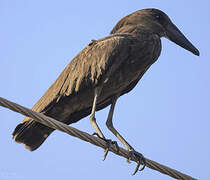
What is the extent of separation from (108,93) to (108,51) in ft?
1.72

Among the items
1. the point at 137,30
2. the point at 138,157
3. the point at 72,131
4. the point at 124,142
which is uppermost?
the point at 137,30

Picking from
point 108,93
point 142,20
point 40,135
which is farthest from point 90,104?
point 142,20

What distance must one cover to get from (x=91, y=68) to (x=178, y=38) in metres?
1.49

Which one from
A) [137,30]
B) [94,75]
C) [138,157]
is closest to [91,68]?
[94,75]

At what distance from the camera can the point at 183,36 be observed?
7.36 m

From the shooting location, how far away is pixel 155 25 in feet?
22.8

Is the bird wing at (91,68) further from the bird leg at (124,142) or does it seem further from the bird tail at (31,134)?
the bird leg at (124,142)

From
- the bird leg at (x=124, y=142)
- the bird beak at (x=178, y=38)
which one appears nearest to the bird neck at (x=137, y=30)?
the bird beak at (x=178, y=38)

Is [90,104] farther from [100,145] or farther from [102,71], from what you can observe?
[100,145]

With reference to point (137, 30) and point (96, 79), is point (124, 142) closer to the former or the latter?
point (96, 79)

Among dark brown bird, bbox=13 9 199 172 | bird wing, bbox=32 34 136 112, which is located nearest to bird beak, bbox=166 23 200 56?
dark brown bird, bbox=13 9 199 172

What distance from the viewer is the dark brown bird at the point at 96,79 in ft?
20.4

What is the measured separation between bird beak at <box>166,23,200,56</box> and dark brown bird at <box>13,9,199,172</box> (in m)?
0.51

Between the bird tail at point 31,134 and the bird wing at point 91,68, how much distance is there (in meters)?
0.20
